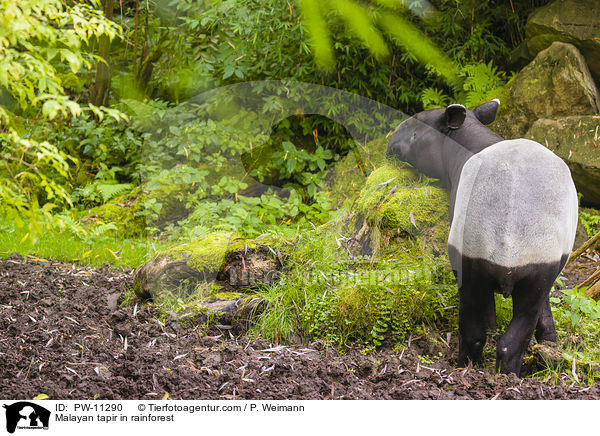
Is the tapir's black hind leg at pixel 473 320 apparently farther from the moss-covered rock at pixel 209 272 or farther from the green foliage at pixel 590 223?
the green foliage at pixel 590 223

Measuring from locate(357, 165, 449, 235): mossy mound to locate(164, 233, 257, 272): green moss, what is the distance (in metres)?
0.97

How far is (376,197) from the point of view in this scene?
394 centimetres

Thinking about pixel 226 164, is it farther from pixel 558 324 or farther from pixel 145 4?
pixel 558 324

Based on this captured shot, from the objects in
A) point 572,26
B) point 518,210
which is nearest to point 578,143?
point 572,26

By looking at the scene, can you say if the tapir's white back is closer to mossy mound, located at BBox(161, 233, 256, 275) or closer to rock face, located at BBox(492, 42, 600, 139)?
mossy mound, located at BBox(161, 233, 256, 275)

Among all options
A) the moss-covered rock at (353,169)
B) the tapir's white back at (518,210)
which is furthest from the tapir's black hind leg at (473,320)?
the moss-covered rock at (353,169)

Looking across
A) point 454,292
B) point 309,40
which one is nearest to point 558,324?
point 454,292

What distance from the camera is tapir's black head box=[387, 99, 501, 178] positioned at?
3.32 metres

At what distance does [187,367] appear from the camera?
114 inches

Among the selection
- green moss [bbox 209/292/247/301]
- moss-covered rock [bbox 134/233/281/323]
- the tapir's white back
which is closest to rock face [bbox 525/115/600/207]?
the tapir's white back

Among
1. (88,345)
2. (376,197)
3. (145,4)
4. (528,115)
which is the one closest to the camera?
(88,345)

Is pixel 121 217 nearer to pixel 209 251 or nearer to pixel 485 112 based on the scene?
pixel 209 251

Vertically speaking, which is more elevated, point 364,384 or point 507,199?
point 507,199
